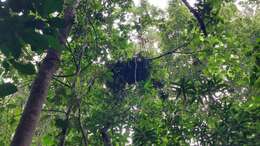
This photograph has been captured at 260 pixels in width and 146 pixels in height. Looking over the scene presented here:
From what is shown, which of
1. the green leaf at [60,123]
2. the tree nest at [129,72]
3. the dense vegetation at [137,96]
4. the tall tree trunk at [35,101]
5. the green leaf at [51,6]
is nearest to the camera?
the green leaf at [51,6]

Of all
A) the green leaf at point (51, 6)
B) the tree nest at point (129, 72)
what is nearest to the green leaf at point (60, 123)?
the green leaf at point (51, 6)

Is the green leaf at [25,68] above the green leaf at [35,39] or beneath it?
beneath

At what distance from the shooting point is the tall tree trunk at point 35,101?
9.98 feet

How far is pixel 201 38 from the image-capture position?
6473 mm

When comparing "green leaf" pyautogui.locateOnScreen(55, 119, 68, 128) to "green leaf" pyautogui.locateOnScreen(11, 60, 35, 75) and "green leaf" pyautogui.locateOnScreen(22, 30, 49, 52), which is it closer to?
"green leaf" pyautogui.locateOnScreen(11, 60, 35, 75)

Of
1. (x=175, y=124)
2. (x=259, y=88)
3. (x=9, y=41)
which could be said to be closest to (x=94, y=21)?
(x=175, y=124)

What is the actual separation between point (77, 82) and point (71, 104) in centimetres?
28

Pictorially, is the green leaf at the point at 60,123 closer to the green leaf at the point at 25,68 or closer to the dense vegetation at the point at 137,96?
the dense vegetation at the point at 137,96

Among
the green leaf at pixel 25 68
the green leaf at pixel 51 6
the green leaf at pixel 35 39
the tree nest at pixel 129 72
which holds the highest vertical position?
the tree nest at pixel 129 72

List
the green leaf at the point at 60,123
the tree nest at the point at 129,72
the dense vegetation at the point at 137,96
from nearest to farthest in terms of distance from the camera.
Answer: the green leaf at the point at 60,123
the dense vegetation at the point at 137,96
the tree nest at the point at 129,72

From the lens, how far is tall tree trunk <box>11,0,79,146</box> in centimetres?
304

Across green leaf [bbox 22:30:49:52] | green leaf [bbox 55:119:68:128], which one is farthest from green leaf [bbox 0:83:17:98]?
green leaf [bbox 55:119:68:128]

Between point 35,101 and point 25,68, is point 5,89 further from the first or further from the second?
point 35,101

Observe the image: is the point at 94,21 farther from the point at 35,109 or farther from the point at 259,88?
the point at 259,88
